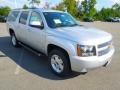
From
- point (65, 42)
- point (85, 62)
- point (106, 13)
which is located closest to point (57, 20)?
point (65, 42)

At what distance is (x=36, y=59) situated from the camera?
7.84m

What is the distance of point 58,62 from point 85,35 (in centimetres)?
114

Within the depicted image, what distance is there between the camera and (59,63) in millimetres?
5977

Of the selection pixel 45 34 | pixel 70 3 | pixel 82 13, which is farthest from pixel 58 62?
pixel 82 13

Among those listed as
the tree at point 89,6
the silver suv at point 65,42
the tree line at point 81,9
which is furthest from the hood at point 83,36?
the tree at point 89,6

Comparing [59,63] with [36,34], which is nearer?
[59,63]

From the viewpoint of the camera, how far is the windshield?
260 inches

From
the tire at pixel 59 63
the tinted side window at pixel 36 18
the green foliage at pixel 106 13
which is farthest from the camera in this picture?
the green foliage at pixel 106 13

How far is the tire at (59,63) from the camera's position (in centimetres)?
566

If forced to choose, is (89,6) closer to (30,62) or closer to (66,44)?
(30,62)

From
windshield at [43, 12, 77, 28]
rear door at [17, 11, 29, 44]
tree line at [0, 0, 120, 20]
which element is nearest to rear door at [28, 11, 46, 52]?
windshield at [43, 12, 77, 28]

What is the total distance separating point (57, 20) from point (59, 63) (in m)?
1.60

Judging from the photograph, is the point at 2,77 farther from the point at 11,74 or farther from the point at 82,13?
the point at 82,13

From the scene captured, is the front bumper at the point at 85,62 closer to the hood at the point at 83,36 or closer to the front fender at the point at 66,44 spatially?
the front fender at the point at 66,44
